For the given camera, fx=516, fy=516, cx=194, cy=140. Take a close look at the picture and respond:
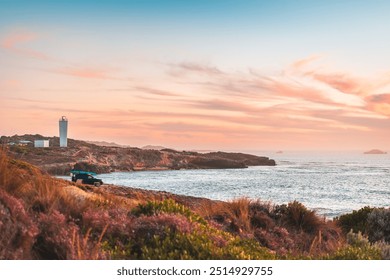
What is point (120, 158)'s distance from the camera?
323ft

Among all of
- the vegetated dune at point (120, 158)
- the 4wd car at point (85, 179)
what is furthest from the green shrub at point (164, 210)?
the vegetated dune at point (120, 158)

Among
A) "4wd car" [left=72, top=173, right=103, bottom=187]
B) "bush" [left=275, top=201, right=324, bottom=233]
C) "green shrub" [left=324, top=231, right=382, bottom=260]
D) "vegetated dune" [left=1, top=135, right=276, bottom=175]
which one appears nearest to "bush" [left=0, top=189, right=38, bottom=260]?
"green shrub" [left=324, top=231, right=382, bottom=260]

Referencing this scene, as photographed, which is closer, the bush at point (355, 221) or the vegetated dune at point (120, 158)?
the bush at point (355, 221)

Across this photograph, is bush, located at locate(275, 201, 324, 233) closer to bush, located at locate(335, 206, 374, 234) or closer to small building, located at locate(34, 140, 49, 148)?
bush, located at locate(335, 206, 374, 234)

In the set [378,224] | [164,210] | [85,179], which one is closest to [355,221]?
[378,224]

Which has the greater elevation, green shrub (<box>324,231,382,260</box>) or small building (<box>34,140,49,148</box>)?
small building (<box>34,140,49,148</box>)

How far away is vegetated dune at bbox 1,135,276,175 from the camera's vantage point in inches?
2559

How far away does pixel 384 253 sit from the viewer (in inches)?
367

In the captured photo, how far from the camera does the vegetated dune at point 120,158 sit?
65000 mm

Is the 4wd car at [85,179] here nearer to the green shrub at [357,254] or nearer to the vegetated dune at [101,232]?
the vegetated dune at [101,232]

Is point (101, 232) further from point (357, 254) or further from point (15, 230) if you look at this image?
point (357, 254)

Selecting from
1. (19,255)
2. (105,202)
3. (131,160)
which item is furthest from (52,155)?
(19,255)
